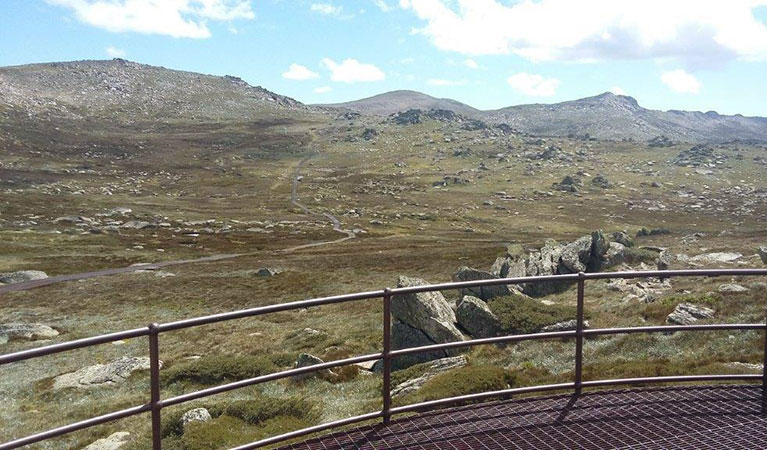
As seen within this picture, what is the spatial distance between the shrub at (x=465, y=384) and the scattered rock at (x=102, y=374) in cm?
1690

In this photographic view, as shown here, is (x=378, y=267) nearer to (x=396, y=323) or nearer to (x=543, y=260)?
(x=543, y=260)

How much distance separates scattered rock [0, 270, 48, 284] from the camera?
57188mm

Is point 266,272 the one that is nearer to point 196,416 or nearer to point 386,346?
point 196,416

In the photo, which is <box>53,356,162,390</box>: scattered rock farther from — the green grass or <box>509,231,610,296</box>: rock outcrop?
<box>509,231,610,296</box>: rock outcrop

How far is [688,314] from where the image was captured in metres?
22.7

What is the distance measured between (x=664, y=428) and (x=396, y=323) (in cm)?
1835

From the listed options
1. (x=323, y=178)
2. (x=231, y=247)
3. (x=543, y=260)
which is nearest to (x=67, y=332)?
(x=543, y=260)

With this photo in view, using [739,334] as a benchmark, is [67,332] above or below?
below

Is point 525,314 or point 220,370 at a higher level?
point 525,314

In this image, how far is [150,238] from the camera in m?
89.6

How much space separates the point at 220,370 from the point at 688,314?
19.8 metres

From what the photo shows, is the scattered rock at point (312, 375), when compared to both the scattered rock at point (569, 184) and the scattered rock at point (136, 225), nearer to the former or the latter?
the scattered rock at point (136, 225)

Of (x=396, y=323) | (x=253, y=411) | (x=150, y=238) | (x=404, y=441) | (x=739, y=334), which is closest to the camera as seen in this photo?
(x=404, y=441)

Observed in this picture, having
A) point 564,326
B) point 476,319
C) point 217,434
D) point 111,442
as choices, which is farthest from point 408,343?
point 111,442
